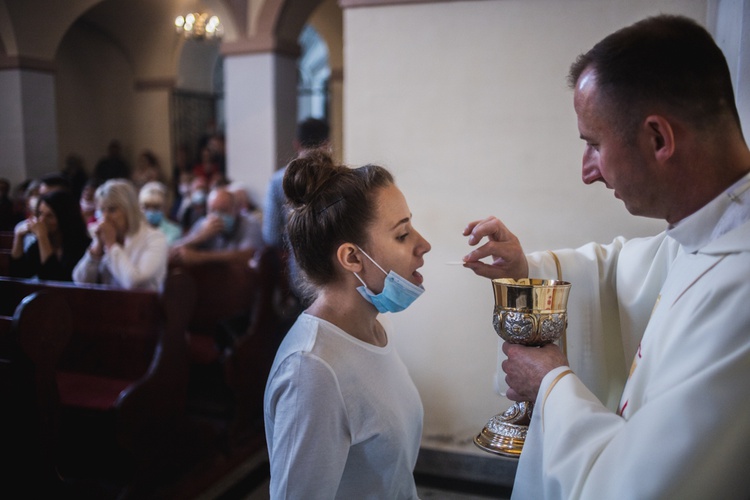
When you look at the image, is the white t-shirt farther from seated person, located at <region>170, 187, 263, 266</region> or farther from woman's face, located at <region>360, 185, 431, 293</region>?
seated person, located at <region>170, 187, 263, 266</region>

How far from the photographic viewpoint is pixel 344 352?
161 centimetres

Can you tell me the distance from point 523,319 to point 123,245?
9.06 feet

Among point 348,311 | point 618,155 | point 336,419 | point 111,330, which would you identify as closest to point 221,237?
point 111,330

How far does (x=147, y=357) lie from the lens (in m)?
3.29

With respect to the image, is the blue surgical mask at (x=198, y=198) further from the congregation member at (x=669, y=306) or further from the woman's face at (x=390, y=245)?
the congregation member at (x=669, y=306)

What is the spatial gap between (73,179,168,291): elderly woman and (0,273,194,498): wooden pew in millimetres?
147

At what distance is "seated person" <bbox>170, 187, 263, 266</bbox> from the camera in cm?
477

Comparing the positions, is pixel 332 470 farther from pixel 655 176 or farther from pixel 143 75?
pixel 143 75

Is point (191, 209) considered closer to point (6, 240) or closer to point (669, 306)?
point (6, 240)

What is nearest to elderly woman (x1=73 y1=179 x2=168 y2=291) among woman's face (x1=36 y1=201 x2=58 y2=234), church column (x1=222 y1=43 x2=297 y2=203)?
woman's face (x1=36 y1=201 x2=58 y2=234)

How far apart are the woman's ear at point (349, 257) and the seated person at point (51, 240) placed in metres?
1.18

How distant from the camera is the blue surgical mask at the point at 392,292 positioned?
5.59ft

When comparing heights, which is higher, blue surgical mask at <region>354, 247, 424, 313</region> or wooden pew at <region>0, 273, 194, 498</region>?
blue surgical mask at <region>354, 247, 424, 313</region>

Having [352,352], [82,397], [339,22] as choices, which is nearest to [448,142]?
[352,352]
